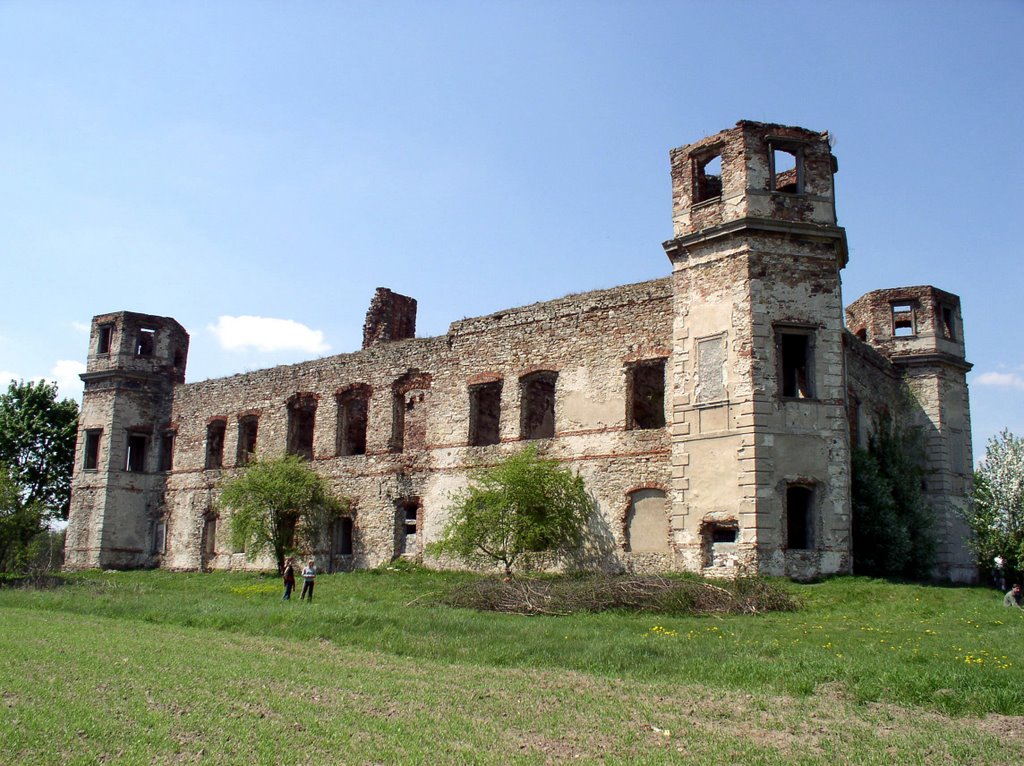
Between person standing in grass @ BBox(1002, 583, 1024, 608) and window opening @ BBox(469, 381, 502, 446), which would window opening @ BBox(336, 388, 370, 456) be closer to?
window opening @ BBox(469, 381, 502, 446)

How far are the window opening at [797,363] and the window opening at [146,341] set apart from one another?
70.6 ft

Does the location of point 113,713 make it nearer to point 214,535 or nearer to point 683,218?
point 683,218

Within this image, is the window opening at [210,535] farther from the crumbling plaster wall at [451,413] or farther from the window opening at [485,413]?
the window opening at [485,413]

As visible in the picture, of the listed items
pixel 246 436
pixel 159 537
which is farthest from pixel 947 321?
pixel 159 537

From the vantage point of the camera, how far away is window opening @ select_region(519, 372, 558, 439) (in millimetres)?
22219

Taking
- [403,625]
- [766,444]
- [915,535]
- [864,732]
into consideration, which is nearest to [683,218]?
[766,444]

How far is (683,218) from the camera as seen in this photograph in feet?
64.0

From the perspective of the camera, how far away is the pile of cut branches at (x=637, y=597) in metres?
14.6

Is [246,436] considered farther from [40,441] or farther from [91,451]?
[40,441]

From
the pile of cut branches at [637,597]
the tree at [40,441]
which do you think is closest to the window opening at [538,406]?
the pile of cut branches at [637,597]

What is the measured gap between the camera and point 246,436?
94.7 feet

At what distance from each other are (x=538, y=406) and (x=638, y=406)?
264 centimetres

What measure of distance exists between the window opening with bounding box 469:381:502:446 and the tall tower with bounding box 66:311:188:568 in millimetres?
12967

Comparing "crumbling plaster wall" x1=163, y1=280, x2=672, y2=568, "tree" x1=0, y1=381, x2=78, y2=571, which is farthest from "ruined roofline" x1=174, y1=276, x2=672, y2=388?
"tree" x1=0, y1=381, x2=78, y2=571
